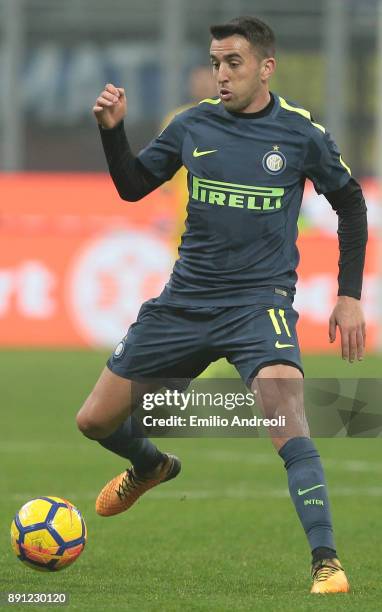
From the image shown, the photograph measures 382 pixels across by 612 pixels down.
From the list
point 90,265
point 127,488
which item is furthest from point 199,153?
point 90,265

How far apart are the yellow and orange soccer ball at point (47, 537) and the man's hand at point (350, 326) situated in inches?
50.5

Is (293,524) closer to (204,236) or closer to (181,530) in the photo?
(181,530)

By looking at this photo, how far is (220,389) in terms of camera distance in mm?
6641

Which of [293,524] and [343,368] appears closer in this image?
[293,524]

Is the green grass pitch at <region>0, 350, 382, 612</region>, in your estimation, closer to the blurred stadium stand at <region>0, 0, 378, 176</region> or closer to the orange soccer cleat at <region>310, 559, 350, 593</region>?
the orange soccer cleat at <region>310, 559, 350, 593</region>

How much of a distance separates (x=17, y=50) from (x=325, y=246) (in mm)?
7426

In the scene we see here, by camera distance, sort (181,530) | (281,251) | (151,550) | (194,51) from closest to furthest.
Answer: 1. (281,251)
2. (151,550)
3. (181,530)
4. (194,51)

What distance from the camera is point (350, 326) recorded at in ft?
20.5

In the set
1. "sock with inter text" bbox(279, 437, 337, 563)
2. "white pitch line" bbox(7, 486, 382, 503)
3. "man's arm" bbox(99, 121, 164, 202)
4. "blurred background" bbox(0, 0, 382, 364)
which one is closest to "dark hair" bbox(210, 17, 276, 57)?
"man's arm" bbox(99, 121, 164, 202)

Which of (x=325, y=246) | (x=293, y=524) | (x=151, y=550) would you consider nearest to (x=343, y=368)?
(x=325, y=246)

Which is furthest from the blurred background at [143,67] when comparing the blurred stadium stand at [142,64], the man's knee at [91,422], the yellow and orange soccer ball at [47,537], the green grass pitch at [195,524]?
the yellow and orange soccer ball at [47,537]

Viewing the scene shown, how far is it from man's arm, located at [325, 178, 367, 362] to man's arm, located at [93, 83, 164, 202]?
0.78 metres

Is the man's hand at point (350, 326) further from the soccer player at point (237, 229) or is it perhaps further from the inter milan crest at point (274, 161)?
the inter milan crest at point (274, 161)

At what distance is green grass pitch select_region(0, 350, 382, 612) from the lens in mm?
5930
